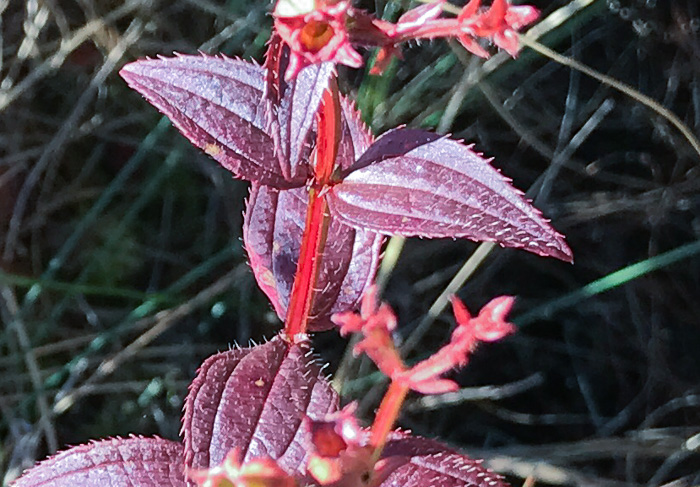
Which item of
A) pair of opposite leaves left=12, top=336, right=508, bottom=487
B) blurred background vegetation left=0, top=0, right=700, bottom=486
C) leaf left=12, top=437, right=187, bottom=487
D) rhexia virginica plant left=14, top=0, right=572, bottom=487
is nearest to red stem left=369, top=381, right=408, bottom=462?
rhexia virginica plant left=14, top=0, right=572, bottom=487

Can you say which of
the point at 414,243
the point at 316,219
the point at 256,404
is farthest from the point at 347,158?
the point at 414,243

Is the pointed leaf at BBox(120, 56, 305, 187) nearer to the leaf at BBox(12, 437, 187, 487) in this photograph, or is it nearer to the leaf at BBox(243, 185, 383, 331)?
the leaf at BBox(243, 185, 383, 331)

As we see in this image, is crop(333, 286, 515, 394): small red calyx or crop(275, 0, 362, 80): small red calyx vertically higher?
crop(275, 0, 362, 80): small red calyx

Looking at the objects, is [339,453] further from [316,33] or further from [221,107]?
[221,107]

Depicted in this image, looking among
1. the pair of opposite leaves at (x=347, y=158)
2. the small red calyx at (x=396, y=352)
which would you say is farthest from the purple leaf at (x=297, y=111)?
the small red calyx at (x=396, y=352)

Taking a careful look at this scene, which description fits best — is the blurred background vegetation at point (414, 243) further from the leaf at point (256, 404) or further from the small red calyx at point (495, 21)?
the small red calyx at point (495, 21)

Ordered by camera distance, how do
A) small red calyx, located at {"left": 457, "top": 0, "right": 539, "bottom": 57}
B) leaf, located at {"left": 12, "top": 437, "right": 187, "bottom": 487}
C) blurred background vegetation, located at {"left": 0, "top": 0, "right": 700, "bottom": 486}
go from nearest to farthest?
small red calyx, located at {"left": 457, "top": 0, "right": 539, "bottom": 57}
leaf, located at {"left": 12, "top": 437, "right": 187, "bottom": 487}
blurred background vegetation, located at {"left": 0, "top": 0, "right": 700, "bottom": 486}
